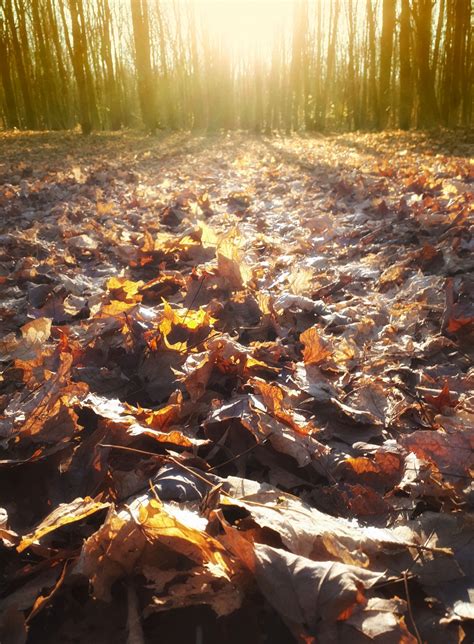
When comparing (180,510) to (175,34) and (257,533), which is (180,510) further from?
(175,34)

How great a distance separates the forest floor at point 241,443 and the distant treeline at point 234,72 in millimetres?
10362

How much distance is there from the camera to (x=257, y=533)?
39.2 inches

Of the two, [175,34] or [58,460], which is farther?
[175,34]

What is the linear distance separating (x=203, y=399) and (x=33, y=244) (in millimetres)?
2367

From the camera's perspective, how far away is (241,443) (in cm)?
135

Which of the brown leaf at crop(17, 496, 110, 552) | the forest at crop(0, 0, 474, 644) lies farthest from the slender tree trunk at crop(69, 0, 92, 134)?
the brown leaf at crop(17, 496, 110, 552)

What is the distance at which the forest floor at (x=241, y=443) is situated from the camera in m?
0.90

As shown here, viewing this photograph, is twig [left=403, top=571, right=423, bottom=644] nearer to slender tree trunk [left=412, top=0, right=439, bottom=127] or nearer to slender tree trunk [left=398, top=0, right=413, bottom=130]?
slender tree trunk [left=412, top=0, right=439, bottom=127]

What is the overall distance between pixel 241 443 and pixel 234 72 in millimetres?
22574

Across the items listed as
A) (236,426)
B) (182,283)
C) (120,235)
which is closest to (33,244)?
(120,235)

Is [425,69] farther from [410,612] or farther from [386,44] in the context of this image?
[410,612]

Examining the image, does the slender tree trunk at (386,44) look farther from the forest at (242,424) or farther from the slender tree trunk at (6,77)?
the slender tree trunk at (6,77)

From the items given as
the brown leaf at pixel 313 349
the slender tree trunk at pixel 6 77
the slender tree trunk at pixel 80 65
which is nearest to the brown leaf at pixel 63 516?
the brown leaf at pixel 313 349

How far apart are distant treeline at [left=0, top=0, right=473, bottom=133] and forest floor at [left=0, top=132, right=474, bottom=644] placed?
10.4m
